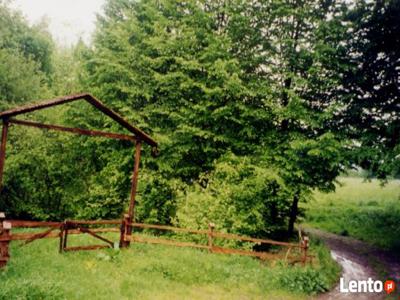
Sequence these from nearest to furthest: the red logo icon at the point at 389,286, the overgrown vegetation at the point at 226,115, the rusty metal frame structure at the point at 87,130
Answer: the rusty metal frame structure at the point at 87,130 → the red logo icon at the point at 389,286 → the overgrown vegetation at the point at 226,115

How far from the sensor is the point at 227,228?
54.9 ft

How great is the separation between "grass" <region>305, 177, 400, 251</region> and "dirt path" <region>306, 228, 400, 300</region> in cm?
153

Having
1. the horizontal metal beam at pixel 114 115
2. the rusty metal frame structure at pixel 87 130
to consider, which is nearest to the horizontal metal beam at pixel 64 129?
the rusty metal frame structure at pixel 87 130

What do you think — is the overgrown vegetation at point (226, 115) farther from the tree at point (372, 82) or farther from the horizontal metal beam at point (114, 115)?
the horizontal metal beam at point (114, 115)

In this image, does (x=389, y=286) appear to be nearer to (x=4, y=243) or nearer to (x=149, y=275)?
(x=149, y=275)

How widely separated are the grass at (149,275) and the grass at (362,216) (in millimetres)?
8262

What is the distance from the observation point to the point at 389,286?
14289mm

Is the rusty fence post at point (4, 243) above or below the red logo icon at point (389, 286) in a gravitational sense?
above

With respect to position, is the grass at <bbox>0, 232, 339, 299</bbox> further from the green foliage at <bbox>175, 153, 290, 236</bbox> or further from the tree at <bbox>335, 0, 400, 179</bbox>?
the tree at <bbox>335, 0, 400, 179</bbox>

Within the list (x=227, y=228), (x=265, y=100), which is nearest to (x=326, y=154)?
(x=265, y=100)

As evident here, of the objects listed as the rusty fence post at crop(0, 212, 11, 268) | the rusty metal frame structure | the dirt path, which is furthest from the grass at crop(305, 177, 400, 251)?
the rusty fence post at crop(0, 212, 11, 268)

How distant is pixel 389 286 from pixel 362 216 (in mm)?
14365

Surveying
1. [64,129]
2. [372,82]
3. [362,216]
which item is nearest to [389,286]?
[372,82]

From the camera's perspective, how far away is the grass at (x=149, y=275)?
32.0 feet
